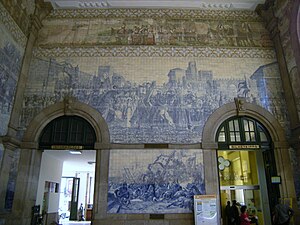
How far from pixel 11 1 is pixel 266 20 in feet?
32.0

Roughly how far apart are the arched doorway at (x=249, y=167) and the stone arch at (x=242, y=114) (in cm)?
19

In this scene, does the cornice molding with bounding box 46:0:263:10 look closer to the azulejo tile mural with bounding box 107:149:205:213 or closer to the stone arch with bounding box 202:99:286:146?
the stone arch with bounding box 202:99:286:146

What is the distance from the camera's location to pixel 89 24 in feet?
35.7

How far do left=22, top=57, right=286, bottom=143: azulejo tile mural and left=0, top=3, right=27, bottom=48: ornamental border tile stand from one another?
86cm

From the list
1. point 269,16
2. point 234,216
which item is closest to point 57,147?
point 234,216

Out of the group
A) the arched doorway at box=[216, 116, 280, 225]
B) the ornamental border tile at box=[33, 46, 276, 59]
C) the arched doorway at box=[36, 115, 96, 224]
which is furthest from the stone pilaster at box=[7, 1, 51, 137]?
the arched doorway at box=[216, 116, 280, 225]

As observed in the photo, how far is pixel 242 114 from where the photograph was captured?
9508 millimetres

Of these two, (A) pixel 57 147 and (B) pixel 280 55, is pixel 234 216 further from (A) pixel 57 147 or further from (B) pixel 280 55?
(A) pixel 57 147

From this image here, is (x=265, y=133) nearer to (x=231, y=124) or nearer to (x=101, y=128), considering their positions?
(x=231, y=124)

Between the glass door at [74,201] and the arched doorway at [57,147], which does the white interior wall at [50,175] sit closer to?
the arched doorway at [57,147]

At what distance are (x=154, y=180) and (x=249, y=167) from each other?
521 centimetres

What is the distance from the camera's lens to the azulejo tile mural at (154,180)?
8.45 metres

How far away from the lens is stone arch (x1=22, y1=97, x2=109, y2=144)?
913 cm

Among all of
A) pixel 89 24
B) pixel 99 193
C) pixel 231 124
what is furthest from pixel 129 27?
pixel 99 193
